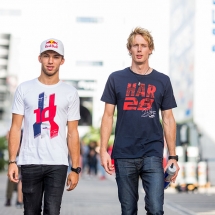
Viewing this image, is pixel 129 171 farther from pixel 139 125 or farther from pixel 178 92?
pixel 178 92

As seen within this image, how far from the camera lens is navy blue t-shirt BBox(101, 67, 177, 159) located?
21.7 feet

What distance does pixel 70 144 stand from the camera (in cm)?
673

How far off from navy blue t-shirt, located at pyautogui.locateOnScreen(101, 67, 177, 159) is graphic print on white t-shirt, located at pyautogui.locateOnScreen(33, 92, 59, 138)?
51cm

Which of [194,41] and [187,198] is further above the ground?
[194,41]

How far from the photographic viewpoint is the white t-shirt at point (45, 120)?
21.5ft

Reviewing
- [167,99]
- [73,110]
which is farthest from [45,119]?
[167,99]

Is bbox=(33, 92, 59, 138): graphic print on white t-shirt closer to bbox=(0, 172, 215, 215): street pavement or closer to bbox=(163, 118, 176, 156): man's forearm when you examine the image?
bbox=(163, 118, 176, 156): man's forearm

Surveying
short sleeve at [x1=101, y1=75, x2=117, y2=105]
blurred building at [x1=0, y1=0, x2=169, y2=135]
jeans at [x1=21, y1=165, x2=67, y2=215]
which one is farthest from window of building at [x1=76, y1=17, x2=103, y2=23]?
jeans at [x1=21, y1=165, x2=67, y2=215]

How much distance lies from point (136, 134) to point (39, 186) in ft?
2.90

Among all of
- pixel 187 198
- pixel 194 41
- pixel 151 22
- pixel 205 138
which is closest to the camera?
pixel 187 198

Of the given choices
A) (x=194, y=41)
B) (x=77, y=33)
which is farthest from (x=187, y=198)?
(x=77, y=33)

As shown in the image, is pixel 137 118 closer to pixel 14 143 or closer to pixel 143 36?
pixel 143 36

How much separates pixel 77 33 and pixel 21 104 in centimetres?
11667

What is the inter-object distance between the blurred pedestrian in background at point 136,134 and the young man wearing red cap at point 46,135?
1.07 ft
